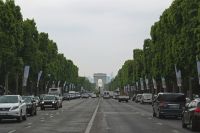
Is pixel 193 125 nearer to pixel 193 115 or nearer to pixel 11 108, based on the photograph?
pixel 193 115

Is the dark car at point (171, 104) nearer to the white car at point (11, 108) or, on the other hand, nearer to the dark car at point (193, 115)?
the white car at point (11, 108)

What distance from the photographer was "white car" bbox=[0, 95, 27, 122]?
33844 mm

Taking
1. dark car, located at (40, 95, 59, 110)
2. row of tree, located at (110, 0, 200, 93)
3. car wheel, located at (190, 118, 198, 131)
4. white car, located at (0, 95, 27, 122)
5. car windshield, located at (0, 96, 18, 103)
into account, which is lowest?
car wheel, located at (190, 118, 198, 131)

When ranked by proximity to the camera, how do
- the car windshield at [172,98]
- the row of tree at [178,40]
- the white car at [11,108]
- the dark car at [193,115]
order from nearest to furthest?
the dark car at [193,115] → the white car at [11,108] → the car windshield at [172,98] → the row of tree at [178,40]

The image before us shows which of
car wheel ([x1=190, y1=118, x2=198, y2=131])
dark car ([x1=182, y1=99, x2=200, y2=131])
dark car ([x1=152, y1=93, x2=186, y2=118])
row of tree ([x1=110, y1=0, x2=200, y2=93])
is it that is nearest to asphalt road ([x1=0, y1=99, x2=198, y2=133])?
car wheel ([x1=190, y1=118, x2=198, y2=131])

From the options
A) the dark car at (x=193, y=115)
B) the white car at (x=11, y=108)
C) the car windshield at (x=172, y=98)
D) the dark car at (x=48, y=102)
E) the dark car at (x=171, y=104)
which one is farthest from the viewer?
the dark car at (x=48, y=102)

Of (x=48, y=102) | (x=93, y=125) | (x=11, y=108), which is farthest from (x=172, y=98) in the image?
(x=48, y=102)

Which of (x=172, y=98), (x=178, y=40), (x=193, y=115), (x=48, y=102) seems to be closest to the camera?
(x=193, y=115)

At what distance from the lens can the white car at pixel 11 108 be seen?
33.8 metres

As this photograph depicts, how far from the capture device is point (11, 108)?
33.9 metres

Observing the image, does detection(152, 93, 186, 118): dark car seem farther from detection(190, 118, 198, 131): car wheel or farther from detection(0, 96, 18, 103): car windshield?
detection(190, 118, 198, 131): car wheel

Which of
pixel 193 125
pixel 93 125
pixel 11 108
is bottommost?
pixel 193 125

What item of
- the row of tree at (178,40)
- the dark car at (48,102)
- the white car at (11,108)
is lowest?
the white car at (11,108)

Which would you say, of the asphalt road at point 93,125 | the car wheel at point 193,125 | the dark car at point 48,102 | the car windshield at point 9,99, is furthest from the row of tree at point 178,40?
the car wheel at point 193,125
